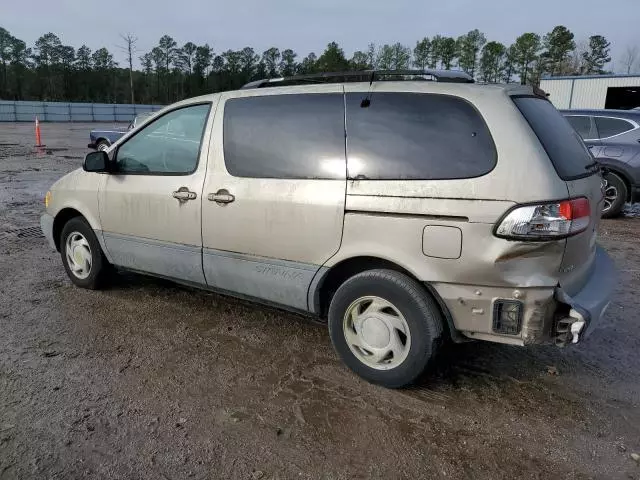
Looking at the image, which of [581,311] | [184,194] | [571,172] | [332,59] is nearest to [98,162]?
[184,194]

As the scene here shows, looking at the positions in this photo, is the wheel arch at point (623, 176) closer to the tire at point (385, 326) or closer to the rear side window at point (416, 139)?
the rear side window at point (416, 139)

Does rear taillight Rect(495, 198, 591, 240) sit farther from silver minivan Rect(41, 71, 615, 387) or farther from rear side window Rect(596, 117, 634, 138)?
rear side window Rect(596, 117, 634, 138)

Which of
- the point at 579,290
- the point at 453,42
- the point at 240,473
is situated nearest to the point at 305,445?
the point at 240,473

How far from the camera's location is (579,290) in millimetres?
3012

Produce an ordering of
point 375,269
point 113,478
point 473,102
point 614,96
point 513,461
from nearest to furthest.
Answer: point 113,478, point 513,461, point 473,102, point 375,269, point 614,96

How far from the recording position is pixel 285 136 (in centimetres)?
353

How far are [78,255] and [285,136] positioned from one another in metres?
2.64

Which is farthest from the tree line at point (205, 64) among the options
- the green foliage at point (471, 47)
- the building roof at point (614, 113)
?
the building roof at point (614, 113)

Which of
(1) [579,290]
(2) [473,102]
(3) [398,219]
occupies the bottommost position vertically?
(1) [579,290]

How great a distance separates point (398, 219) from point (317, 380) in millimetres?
1173

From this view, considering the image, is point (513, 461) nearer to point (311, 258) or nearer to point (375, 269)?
point (375, 269)

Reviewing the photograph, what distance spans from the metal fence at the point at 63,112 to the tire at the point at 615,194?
35.5m

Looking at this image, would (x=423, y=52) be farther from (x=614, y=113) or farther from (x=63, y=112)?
(x=614, y=113)

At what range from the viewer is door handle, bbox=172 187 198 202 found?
388 cm
